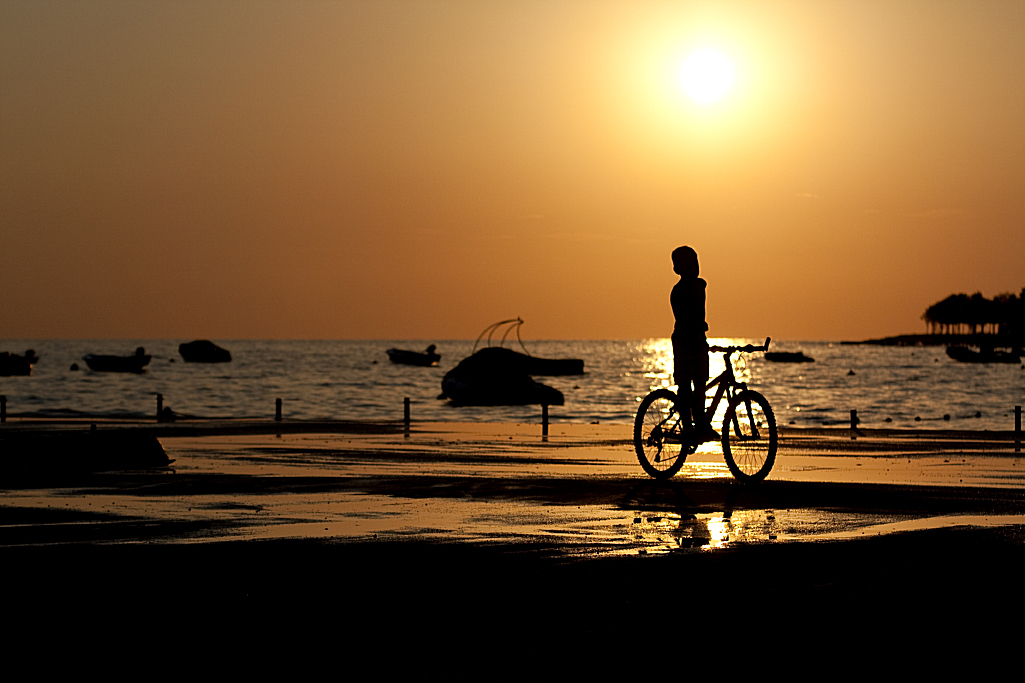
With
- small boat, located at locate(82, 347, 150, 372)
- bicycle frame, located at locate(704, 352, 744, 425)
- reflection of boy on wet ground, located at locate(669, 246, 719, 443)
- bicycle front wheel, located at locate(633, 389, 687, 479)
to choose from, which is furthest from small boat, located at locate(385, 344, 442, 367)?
bicycle frame, located at locate(704, 352, 744, 425)

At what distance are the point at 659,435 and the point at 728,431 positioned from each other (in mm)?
1082

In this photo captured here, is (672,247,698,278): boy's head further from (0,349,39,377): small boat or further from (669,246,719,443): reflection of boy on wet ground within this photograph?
(0,349,39,377): small boat

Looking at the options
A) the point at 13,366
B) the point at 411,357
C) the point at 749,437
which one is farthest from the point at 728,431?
the point at 411,357

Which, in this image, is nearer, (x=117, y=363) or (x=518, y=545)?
(x=518, y=545)

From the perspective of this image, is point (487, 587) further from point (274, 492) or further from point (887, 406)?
point (887, 406)

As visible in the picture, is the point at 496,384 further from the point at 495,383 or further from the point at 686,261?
the point at 686,261

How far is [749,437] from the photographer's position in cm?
1655

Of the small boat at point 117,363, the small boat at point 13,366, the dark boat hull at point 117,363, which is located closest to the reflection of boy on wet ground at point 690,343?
the small boat at point 13,366

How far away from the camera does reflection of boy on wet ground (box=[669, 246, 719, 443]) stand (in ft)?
54.8

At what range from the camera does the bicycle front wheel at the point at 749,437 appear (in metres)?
16.4

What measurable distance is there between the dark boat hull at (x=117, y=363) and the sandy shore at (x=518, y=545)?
144 m

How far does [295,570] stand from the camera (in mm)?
9102

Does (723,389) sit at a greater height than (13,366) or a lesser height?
lesser

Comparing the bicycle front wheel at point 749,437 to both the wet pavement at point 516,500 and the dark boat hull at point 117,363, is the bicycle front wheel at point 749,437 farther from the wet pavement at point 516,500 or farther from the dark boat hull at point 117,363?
the dark boat hull at point 117,363
